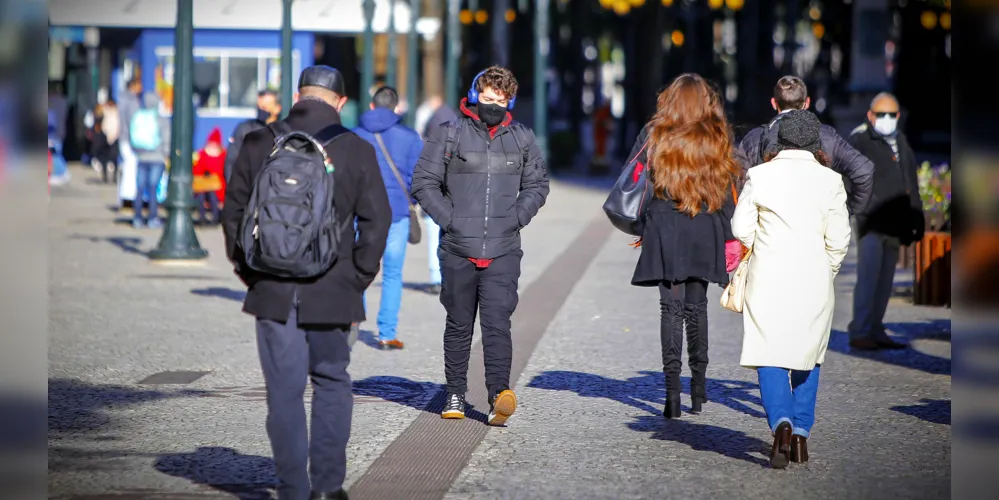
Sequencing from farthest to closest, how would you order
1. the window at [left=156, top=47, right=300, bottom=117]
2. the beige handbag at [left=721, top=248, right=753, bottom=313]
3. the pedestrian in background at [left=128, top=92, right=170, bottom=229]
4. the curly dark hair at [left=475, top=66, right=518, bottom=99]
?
the window at [left=156, top=47, right=300, bottom=117], the pedestrian in background at [left=128, top=92, right=170, bottom=229], the curly dark hair at [left=475, top=66, right=518, bottom=99], the beige handbag at [left=721, top=248, right=753, bottom=313]

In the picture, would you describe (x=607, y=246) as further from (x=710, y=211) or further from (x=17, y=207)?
(x=17, y=207)

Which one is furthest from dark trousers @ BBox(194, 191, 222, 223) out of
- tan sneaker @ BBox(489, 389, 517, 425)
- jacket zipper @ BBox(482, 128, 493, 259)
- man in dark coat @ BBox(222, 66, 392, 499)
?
man in dark coat @ BBox(222, 66, 392, 499)

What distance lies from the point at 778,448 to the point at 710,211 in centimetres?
164

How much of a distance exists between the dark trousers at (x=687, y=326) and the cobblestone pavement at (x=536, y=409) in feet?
0.71

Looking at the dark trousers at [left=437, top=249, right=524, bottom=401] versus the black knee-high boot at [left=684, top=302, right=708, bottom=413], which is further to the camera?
the black knee-high boot at [left=684, top=302, right=708, bottom=413]

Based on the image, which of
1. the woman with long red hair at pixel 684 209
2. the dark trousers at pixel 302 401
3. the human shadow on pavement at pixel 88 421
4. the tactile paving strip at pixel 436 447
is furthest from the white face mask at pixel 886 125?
the dark trousers at pixel 302 401

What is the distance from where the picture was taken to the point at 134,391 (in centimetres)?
849

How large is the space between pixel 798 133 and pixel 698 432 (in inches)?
65.3

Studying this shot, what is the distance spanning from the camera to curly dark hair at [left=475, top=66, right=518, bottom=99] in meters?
7.51

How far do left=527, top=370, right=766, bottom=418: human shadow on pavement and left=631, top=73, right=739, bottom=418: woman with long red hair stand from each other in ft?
1.63

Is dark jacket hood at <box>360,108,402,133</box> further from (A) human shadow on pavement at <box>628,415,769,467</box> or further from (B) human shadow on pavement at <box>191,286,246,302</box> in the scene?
(A) human shadow on pavement at <box>628,415,769,467</box>

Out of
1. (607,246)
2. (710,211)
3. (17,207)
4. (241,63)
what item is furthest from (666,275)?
(241,63)

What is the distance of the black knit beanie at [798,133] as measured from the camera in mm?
6598

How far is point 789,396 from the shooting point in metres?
6.53
